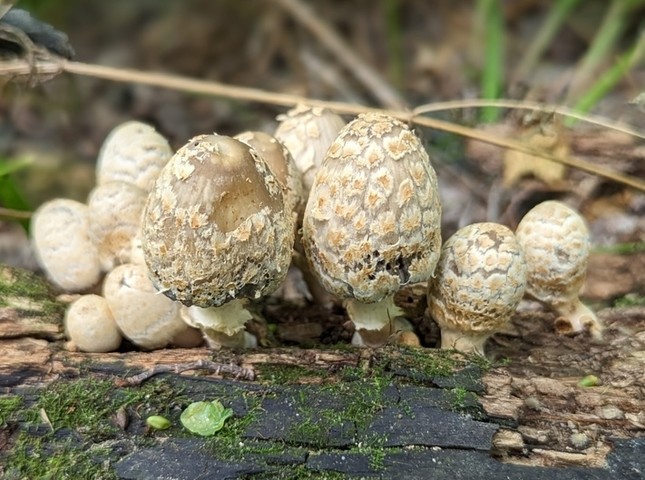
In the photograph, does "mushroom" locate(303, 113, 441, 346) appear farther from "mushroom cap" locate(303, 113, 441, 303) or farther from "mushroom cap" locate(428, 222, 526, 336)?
"mushroom cap" locate(428, 222, 526, 336)

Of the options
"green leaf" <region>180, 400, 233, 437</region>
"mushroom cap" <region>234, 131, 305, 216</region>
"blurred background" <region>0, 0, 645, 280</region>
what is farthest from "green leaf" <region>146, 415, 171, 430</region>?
"blurred background" <region>0, 0, 645, 280</region>

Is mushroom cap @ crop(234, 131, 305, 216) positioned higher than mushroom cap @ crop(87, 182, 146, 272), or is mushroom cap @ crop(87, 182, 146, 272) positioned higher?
mushroom cap @ crop(234, 131, 305, 216)

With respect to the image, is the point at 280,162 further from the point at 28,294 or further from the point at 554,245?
the point at 28,294

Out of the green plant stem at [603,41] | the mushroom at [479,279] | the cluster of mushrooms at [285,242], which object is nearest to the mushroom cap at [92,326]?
the cluster of mushrooms at [285,242]

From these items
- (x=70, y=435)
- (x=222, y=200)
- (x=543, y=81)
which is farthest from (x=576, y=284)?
(x=543, y=81)

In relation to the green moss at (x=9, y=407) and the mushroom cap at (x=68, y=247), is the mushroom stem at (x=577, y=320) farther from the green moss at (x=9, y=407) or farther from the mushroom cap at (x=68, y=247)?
the green moss at (x=9, y=407)

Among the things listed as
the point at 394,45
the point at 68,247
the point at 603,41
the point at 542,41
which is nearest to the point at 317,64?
the point at 394,45
